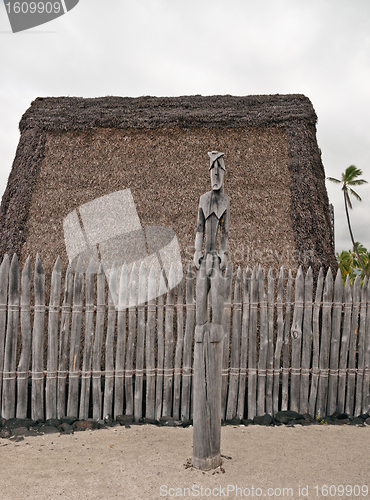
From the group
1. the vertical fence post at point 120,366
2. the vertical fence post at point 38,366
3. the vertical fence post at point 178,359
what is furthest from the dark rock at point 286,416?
the vertical fence post at point 38,366

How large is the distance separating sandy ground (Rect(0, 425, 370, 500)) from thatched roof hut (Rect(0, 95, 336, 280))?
2.39 m

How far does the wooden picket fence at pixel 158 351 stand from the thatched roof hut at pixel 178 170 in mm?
1221

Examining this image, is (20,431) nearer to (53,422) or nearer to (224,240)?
(53,422)

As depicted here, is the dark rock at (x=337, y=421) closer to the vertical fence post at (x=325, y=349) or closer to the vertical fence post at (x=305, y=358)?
the vertical fence post at (x=325, y=349)

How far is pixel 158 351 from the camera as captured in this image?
12.8 ft

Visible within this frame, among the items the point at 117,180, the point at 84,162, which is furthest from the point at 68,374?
the point at 84,162

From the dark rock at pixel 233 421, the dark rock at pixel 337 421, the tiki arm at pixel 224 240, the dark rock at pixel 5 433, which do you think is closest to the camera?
the tiki arm at pixel 224 240

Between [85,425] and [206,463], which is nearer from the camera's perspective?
[206,463]

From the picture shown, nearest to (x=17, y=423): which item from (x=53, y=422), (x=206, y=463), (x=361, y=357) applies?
(x=53, y=422)

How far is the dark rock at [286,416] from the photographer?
13.1 feet

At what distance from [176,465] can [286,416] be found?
1704 millimetres

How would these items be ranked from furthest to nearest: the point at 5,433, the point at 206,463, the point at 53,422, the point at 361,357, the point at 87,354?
the point at 361,357, the point at 87,354, the point at 53,422, the point at 5,433, the point at 206,463

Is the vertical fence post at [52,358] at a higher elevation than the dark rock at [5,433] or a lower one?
higher

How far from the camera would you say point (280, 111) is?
20.3 ft
